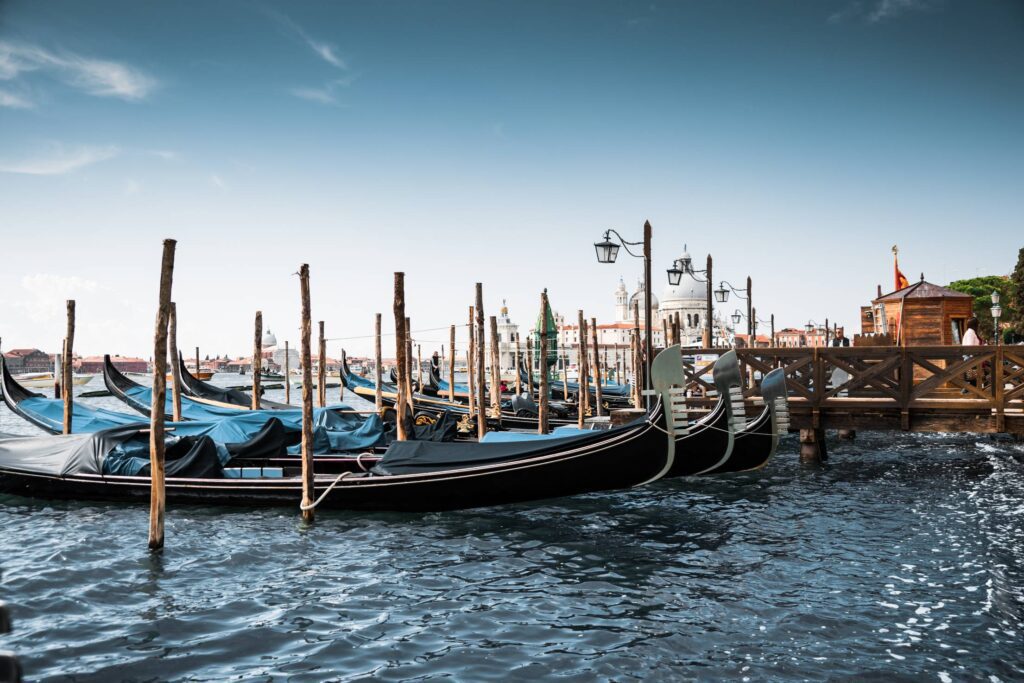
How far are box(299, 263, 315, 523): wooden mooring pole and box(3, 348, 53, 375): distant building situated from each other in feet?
337

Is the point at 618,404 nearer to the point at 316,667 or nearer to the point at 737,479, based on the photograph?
the point at 737,479

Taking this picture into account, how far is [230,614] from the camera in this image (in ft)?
15.7

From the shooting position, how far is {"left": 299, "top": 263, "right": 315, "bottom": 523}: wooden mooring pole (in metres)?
7.18

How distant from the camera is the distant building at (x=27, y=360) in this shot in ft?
312

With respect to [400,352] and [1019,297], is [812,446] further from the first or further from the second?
[1019,297]

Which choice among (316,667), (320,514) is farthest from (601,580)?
(320,514)

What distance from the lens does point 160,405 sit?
6.18 m

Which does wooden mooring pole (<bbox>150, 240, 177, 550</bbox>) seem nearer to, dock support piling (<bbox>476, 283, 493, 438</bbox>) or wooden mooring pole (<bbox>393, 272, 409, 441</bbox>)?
wooden mooring pole (<bbox>393, 272, 409, 441</bbox>)

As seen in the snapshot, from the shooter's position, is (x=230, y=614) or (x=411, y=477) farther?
(x=411, y=477)

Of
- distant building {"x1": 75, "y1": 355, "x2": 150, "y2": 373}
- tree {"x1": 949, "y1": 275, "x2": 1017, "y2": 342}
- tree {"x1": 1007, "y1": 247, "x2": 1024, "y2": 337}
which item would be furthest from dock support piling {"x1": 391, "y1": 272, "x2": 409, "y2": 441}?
distant building {"x1": 75, "y1": 355, "x2": 150, "y2": 373}

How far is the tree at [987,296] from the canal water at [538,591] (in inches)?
1020

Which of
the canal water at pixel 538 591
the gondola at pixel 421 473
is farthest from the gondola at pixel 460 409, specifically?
the canal water at pixel 538 591

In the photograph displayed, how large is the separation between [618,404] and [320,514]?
1347 cm

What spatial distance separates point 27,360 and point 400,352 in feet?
352
